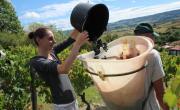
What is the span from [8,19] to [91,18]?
183 feet

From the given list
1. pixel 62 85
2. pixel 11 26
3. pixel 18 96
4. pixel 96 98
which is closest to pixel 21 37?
pixel 11 26

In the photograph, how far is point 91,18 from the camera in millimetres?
2783

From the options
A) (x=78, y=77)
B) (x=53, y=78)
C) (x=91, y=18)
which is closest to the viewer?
(x=91, y=18)

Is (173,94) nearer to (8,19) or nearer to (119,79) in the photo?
(119,79)

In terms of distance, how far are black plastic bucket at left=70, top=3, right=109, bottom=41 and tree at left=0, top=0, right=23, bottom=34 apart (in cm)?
5474

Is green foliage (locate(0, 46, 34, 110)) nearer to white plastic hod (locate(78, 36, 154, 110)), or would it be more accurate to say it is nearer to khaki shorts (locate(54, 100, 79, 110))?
khaki shorts (locate(54, 100, 79, 110))

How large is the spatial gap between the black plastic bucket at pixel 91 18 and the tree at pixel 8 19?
180 feet

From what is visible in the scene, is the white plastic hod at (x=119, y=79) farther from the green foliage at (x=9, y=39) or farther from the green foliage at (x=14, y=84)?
the green foliage at (x=9, y=39)

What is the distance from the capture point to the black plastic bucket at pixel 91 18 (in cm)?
266

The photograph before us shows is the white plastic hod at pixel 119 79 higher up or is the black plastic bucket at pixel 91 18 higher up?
the black plastic bucket at pixel 91 18

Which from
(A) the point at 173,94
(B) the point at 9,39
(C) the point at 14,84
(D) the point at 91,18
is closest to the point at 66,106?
(D) the point at 91,18

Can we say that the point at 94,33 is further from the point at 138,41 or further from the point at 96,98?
the point at 96,98

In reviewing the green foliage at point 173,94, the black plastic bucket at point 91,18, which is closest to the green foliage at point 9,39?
the black plastic bucket at point 91,18

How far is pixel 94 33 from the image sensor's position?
2.89 metres
